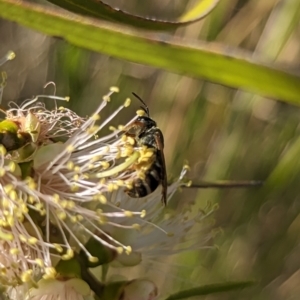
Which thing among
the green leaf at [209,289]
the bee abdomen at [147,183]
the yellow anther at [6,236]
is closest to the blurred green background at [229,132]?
the green leaf at [209,289]

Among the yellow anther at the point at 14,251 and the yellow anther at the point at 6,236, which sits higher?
the yellow anther at the point at 6,236

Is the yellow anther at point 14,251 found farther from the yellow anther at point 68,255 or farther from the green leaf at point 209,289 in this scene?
the green leaf at point 209,289

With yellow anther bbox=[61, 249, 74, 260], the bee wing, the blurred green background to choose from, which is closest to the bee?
the bee wing

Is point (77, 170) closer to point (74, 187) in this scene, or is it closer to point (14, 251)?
point (74, 187)

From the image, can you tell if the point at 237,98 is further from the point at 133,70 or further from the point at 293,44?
the point at 133,70

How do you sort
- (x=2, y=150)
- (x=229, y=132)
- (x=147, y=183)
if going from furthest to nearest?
(x=229, y=132) → (x=147, y=183) → (x=2, y=150)

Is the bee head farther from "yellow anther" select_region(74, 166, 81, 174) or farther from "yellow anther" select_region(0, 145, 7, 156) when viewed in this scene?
"yellow anther" select_region(0, 145, 7, 156)

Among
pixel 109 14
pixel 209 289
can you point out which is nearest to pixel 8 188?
pixel 109 14
